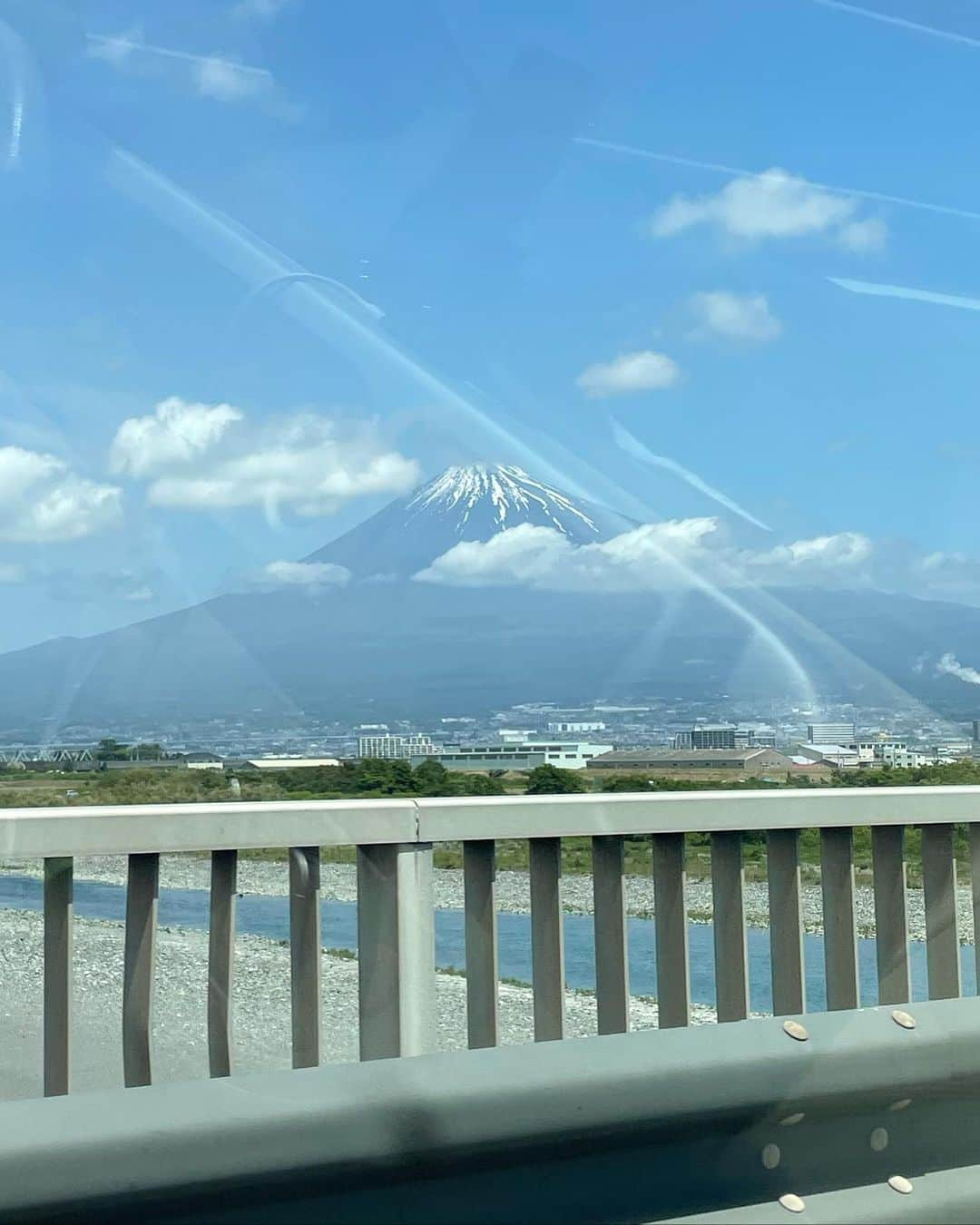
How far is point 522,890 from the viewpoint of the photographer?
202 cm

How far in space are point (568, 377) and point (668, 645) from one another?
39 centimetres

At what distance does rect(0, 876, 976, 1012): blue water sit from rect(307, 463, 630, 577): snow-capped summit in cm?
50

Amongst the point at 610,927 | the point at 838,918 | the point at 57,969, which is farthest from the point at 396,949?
the point at 838,918

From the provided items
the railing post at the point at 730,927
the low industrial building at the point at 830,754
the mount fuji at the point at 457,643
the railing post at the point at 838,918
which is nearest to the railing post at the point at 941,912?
the railing post at the point at 838,918

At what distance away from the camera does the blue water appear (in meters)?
1.60

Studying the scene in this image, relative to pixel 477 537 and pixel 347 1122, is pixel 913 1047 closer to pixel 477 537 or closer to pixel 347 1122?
pixel 347 1122

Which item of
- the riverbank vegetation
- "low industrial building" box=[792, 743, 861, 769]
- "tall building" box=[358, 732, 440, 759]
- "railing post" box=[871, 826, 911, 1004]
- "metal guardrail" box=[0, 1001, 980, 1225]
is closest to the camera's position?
"metal guardrail" box=[0, 1001, 980, 1225]

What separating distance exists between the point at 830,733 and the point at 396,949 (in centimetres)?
72

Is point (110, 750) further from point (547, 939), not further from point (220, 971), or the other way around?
point (547, 939)

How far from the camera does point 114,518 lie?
56.5 inches

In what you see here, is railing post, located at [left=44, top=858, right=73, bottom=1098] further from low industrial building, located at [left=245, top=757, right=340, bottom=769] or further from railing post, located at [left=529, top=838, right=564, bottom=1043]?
railing post, located at [left=529, top=838, right=564, bottom=1043]

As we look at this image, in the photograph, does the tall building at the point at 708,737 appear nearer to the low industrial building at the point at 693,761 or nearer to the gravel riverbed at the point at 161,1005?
the low industrial building at the point at 693,761

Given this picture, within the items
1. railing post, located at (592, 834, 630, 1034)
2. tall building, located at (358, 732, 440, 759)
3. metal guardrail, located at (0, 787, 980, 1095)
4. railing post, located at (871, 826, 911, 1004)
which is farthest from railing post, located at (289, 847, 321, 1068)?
railing post, located at (871, 826, 911, 1004)

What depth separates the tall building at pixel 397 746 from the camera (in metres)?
1.57
